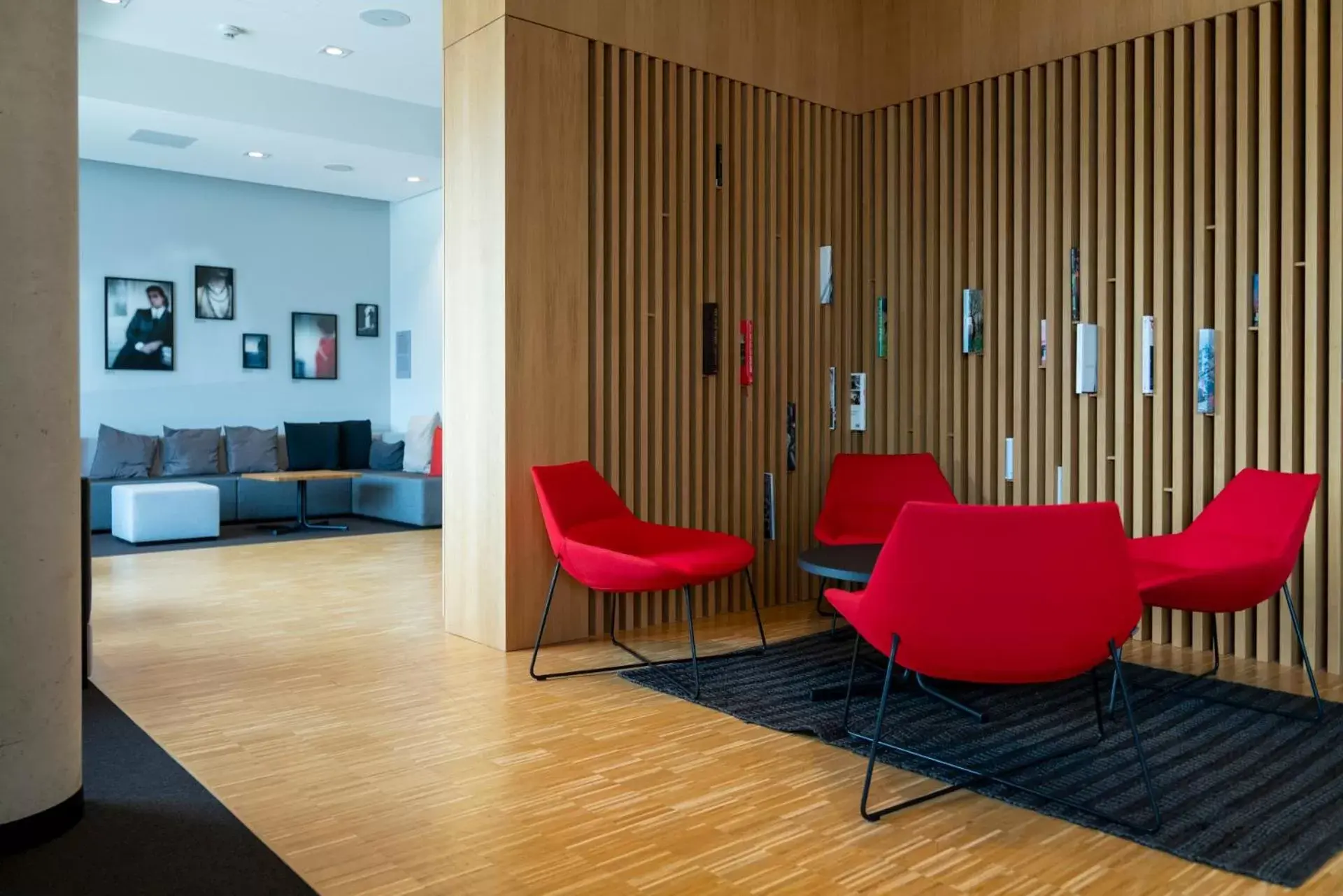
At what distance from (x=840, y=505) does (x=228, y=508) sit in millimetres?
6618

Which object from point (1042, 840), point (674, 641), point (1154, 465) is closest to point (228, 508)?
point (674, 641)

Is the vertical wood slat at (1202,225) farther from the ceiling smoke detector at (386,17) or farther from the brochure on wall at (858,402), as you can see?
the ceiling smoke detector at (386,17)

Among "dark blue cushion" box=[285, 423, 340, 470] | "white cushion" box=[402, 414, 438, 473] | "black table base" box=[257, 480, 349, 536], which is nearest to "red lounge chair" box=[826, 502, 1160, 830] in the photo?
"black table base" box=[257, 480, 349, 536]

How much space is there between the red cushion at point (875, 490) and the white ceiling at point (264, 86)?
4243mm

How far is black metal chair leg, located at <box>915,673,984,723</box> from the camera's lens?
3838 millimetres

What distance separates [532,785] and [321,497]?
310 inches

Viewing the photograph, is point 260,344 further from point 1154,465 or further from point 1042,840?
point 1042,840

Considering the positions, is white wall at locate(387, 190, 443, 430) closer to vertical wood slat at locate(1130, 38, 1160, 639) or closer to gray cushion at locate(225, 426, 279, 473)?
gray cushion at locate(225, 426, 279, 473)

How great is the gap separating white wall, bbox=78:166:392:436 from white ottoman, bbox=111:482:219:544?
191 cm

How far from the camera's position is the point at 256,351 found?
11172 millimetres

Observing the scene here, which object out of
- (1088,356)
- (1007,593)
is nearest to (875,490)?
(1088,356)

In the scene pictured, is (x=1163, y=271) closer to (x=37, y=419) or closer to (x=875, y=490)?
(x=875, y=490)

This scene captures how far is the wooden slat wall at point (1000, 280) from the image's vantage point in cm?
463

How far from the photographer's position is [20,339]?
2.69 meters
